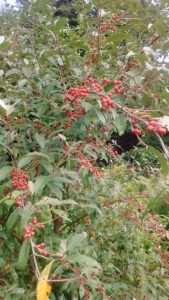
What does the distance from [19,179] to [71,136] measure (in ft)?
1.82

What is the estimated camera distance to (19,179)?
4.63 ft

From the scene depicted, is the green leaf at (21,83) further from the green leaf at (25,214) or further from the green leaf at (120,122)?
the green leaf at (25,214)

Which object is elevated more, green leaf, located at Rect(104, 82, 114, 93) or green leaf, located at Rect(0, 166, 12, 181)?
green leaf, located at Rect(104, 82, 114, 93)

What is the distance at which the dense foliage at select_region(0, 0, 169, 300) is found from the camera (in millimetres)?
1456

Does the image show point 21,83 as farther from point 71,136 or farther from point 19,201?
point 19,201

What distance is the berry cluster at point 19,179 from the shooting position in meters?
1.38

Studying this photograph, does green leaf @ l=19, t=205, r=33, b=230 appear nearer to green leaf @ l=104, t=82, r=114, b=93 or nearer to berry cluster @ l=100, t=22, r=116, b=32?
green leaf @ l=104, t=82, r=114, b=93

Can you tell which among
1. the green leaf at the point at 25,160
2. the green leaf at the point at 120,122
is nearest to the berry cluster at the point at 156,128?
the green leaf at the point at 120,122

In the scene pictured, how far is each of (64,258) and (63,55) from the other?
938 mm

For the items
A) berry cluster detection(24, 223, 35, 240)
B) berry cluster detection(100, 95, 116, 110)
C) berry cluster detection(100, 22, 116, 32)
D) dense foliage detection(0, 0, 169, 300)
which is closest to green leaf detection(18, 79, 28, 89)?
dense foliage detection(0, 0, 169, 300)

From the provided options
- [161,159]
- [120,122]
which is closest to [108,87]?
[120,122]

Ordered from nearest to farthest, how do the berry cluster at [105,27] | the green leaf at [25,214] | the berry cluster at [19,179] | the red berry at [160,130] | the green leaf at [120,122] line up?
the red berry at [160,130]
the green leaf at [25,214]
the berry cluster at [19,179]
the green leaf at [120,122]
the berry cluster at [105,27]

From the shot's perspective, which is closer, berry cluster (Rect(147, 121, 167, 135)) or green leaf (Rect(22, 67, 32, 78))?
berry cluster (Rect(147, 121, 167, 135))

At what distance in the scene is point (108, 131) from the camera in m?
2.16
